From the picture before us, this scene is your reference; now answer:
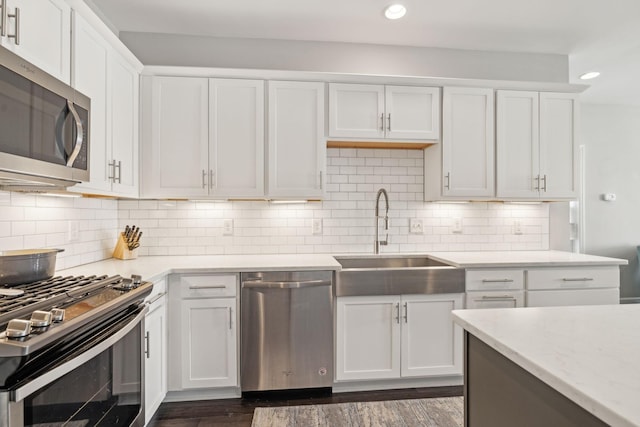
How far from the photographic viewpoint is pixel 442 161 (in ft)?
8.95

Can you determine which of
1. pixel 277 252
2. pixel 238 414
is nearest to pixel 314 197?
pixel 277 252

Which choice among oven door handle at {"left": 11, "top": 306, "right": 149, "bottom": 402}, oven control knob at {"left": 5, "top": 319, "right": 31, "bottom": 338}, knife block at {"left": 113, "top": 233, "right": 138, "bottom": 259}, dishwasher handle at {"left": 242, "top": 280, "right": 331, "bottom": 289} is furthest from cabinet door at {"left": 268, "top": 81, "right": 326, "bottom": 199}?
oven control knob at {"left": 5, "top": 319, "right": 31, "bottom": 338}

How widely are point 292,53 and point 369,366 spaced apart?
247 centimetres

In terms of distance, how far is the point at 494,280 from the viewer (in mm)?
2465

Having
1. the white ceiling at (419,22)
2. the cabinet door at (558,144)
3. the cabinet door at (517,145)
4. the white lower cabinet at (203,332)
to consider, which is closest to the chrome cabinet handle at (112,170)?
the white lower cabinet at (203,332)

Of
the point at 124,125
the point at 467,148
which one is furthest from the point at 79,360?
the point at 467,148

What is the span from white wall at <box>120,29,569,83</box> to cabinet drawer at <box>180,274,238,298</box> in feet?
5.56

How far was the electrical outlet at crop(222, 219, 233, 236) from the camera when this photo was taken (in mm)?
2820

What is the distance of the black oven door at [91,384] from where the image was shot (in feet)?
3.02

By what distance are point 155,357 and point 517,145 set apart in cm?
300

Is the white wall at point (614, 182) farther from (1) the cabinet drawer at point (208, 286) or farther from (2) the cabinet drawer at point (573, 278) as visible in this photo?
(1) the cabinet drawer at point (208, 286)

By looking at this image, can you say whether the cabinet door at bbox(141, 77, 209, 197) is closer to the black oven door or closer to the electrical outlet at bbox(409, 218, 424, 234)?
the black oven door

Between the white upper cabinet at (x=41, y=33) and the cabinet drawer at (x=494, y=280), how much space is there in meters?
2.66

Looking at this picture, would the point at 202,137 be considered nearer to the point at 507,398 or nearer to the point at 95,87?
the point at 95,87
